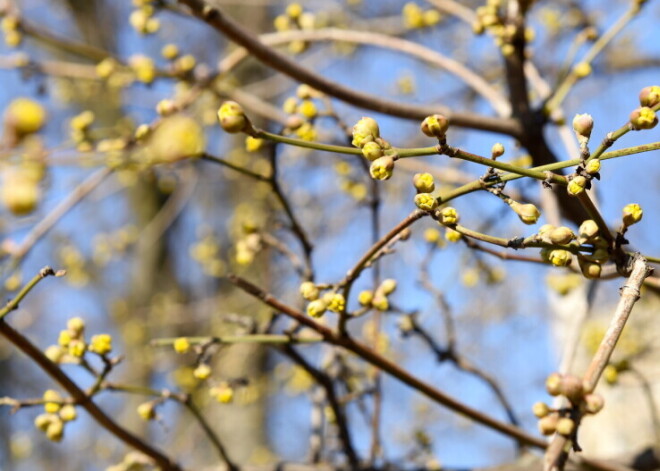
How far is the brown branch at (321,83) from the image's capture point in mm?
1453

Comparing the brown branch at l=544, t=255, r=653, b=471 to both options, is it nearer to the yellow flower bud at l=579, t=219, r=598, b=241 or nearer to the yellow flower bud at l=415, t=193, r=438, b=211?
the yellow flower bud at l=579, t=219, r=598, b=241

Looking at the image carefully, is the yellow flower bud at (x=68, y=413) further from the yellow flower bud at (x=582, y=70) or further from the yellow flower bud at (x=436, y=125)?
the yellow flower bud at (x=582, y=70)

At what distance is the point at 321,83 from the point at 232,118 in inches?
28.1

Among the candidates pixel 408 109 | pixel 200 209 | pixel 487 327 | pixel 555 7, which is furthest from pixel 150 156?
pixel 200 209

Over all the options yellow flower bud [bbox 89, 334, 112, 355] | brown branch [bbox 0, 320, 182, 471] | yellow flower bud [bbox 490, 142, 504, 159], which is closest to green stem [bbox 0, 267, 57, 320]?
brown branch [bbox 0, 320, 182, 471]

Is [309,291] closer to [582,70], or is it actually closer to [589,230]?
[589,230]

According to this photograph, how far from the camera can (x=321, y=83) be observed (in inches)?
60.5

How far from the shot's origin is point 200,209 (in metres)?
8.27

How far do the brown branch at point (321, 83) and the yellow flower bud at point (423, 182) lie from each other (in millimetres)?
726

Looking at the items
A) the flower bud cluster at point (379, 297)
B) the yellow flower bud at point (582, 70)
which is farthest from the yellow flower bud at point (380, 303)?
the yellow flower bud at point (582, 70)

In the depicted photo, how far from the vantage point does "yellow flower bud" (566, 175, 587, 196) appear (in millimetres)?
814

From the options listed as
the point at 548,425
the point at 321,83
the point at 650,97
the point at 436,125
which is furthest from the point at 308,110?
the point at 548,425

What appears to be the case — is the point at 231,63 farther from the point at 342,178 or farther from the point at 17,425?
the point at 17,425

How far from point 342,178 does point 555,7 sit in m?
2.66
